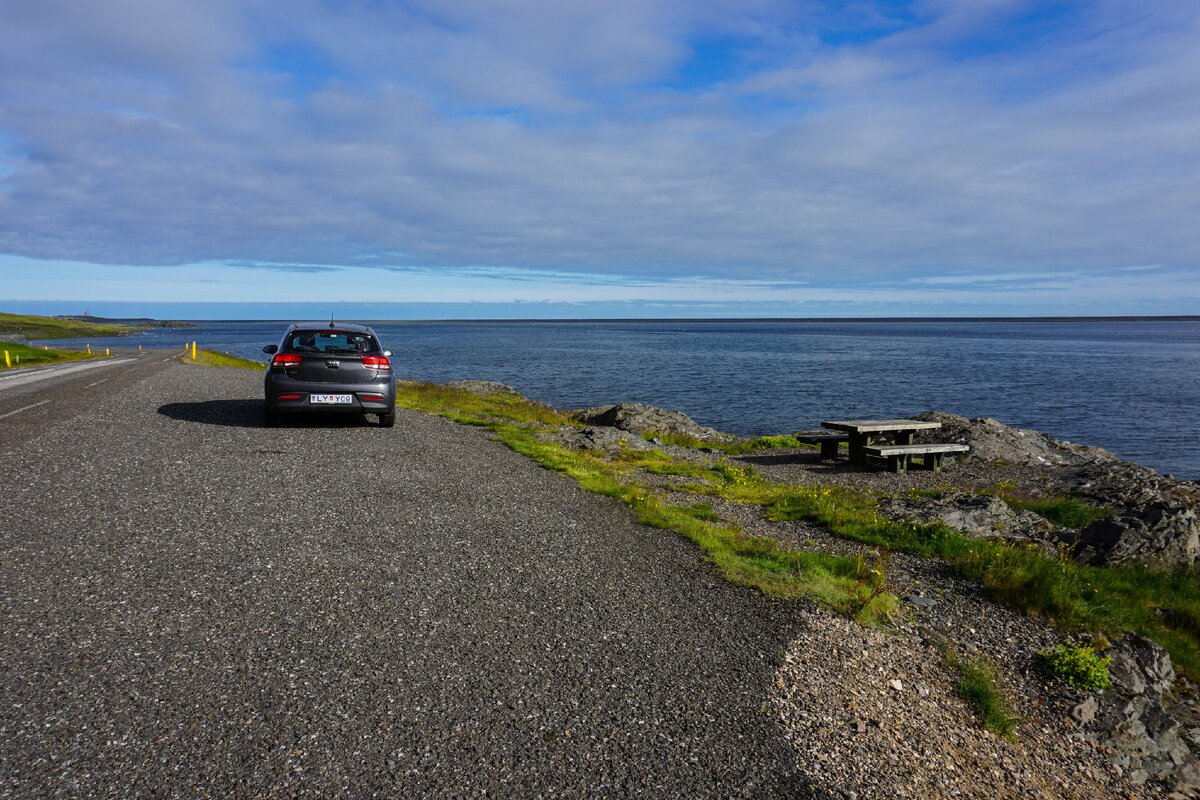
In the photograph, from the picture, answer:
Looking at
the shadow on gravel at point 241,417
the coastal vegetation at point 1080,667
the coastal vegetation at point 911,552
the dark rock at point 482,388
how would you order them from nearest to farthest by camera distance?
→ the coastal vegetation at point 1080,667 < the coastal vegetation at point 911,552 < the shadow on gravel at point 241,417 < the dark rock at point 482,388

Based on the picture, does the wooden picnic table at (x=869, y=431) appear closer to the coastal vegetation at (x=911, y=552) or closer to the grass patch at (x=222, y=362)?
the coastal vegetation at (x=911, y=552)

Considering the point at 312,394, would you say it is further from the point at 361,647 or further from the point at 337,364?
the point at 361,647

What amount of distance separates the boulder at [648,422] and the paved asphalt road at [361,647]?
1369cm

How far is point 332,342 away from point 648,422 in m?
12.2

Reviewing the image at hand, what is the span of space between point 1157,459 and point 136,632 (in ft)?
98.5

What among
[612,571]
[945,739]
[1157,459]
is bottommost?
[1157,459]

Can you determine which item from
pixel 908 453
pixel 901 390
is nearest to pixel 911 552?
pixel 908 453

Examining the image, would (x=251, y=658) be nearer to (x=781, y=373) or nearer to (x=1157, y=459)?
(x=1157, y=459)

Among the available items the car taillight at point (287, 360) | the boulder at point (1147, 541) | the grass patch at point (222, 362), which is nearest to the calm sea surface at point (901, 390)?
the grass patch at point (222, 362)

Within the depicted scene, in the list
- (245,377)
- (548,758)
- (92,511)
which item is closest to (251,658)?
(548,758)

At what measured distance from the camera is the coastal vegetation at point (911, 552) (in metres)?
7.32

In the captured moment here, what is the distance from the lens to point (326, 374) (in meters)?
13.8

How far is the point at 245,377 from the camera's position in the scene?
1051 inches

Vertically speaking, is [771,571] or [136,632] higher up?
[136,632]
